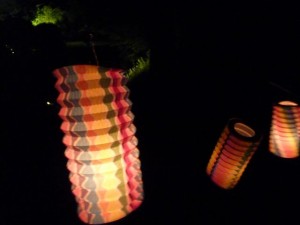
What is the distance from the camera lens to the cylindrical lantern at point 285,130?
17.2 feet

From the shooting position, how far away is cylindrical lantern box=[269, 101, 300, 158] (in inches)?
206

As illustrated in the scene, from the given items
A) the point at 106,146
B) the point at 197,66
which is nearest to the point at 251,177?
the point at 197,66

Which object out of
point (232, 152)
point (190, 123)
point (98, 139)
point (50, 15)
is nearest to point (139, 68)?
point (190, 123)

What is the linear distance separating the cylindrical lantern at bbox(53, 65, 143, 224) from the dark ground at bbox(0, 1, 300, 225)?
2022mm

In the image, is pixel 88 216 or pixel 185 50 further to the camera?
pixel 185 50

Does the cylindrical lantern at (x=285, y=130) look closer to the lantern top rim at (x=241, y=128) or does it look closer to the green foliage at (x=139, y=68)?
the lantern top rim at (x=241, y=128)

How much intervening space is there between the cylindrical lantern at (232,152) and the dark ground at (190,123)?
0.85 metres

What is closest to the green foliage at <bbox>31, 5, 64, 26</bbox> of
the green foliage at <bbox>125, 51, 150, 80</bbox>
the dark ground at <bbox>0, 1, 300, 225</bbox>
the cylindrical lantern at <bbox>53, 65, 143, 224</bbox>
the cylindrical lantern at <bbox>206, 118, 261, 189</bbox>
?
the dark ground at <bbox>0, 1, 300, 225</bbox>

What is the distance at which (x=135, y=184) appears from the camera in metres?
3.45

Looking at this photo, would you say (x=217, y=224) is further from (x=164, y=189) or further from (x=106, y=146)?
(x=106, y=146)

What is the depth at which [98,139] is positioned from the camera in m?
2.89

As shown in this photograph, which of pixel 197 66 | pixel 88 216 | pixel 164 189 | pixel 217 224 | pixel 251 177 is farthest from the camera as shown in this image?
Result: pixel 197 66

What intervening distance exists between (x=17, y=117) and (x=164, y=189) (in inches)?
190

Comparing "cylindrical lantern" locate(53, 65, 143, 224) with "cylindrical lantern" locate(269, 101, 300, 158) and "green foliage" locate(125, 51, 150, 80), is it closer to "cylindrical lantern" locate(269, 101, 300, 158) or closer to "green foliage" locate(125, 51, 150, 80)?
"cylindrical lantern" locate(269, 101, 300, 158)
